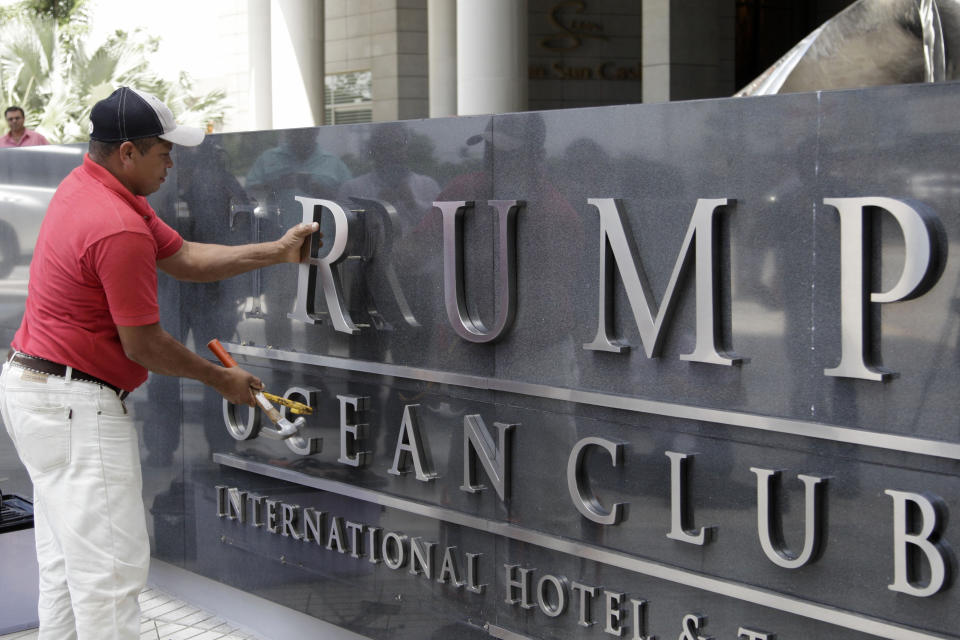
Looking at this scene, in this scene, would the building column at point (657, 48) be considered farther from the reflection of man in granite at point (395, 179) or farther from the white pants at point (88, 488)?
the white pants at point (88, 488)

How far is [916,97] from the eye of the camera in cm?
275

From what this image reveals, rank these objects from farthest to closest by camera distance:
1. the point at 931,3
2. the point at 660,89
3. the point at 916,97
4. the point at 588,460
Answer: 1. the point at 660,89
2. the point at 588,460
3. the point at 931,3
4. the point at 916,97

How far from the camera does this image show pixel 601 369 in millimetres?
3580

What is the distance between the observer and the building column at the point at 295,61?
60.4 ft

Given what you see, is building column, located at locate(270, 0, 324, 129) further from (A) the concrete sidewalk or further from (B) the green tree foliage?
(A) the concrete sidewalk

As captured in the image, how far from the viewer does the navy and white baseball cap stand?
379 cm

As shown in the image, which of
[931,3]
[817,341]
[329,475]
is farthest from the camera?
[329,475]

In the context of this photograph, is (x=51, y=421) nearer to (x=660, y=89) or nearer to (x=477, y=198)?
(x=477, y=198)

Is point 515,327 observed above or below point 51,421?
above

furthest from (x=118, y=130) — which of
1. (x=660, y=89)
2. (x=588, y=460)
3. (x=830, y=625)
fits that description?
(x=660, y=89)

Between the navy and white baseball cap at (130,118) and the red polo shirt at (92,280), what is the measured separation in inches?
5.2

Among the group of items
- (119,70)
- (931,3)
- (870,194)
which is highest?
(119,70)

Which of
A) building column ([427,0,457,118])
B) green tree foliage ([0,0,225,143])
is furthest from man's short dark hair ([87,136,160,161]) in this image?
green tree foliage ([0,0,225,143])

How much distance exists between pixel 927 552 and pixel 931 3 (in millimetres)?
1583
